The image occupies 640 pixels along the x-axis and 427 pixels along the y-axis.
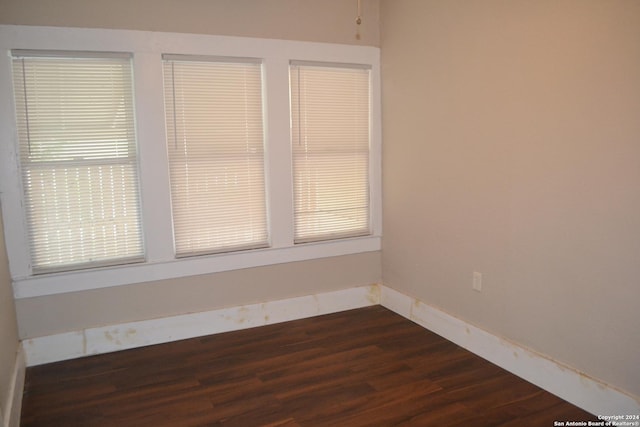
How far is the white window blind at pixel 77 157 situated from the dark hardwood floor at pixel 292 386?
2.46 ft

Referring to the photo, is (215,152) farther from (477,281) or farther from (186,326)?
(477,281)

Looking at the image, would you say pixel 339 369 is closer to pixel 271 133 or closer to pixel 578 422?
pixel 578 422

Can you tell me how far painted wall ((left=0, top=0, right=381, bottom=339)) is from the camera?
10.0ft

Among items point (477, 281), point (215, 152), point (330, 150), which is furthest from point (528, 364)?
point (215, 152)

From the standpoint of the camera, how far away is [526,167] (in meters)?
2.71

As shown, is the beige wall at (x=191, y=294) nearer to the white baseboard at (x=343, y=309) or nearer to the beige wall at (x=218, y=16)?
the white baseboard at (x=343, y=309)

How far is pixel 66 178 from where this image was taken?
310cm

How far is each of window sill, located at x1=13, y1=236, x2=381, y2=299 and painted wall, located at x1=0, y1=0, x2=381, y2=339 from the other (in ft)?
0.15

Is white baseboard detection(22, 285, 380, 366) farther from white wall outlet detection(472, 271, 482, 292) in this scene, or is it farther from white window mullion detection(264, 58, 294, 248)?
white wall outlet detection(472, 271, 482, 292)

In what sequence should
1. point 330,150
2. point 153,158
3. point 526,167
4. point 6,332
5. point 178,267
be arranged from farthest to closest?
point 330,150, point 178,267, point 153,158, point 526,167, point 6,332

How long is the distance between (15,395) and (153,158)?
61.5 inches

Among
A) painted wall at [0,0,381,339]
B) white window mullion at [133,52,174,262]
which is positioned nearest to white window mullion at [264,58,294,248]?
painted wall at [0,0,381,339]

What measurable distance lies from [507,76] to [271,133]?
5.39 feet

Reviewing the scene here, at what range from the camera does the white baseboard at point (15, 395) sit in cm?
221
